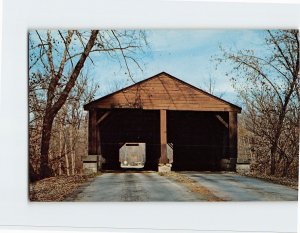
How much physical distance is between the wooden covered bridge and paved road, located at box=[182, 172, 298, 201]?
15 cm

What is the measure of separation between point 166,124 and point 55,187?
6.64 feet

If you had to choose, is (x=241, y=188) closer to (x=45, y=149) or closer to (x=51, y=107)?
(x=45, y=149)

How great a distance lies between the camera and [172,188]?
8.58 meters

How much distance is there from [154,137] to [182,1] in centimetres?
218

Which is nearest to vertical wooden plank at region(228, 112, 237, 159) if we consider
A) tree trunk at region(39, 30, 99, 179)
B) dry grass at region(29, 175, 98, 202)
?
dry grass at region(29, 175, 98, 202)

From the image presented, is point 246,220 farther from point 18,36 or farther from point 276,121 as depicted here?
point 18,36

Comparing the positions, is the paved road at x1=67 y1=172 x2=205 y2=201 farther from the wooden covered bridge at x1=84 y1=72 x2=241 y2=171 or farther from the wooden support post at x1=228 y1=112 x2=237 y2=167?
the wooden support post at x1=228 y1=112 x2=237 y2=167

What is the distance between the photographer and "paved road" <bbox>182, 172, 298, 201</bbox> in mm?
8586

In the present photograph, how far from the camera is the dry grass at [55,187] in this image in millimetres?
8547

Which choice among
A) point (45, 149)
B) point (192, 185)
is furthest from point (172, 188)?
point (45, 149)

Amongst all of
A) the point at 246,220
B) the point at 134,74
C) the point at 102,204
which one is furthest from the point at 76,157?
the point at 246,220

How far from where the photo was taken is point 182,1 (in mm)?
8203

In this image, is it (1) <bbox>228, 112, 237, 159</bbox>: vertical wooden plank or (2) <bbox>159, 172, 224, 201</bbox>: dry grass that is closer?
(2) <bbox>159, 172, 224, 201</bbox>: dry grass

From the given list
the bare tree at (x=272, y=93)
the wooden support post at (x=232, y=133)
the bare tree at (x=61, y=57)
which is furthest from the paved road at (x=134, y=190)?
the bare tree at (x=272, y=93)
